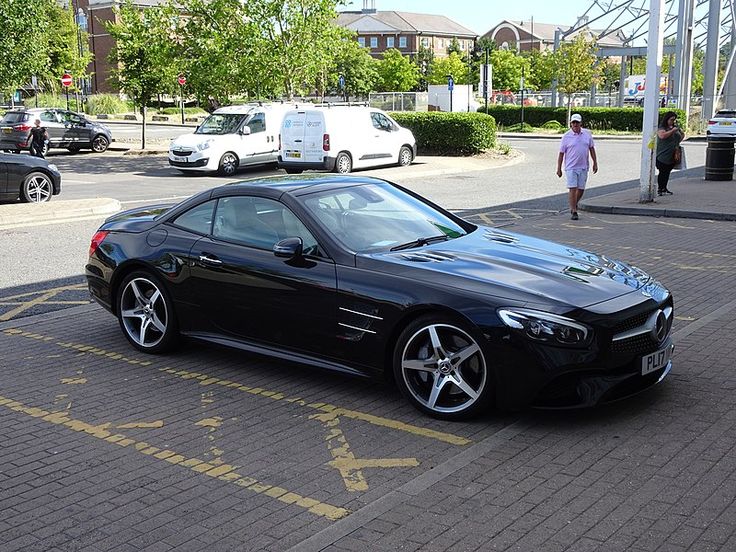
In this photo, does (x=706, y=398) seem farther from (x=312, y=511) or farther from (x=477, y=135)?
(x=477, y=135)

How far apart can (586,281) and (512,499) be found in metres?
1.83

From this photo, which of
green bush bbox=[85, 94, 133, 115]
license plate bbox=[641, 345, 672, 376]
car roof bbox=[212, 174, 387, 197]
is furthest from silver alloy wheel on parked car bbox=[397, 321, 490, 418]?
green bush bbox=[85, 94, 133, 115]

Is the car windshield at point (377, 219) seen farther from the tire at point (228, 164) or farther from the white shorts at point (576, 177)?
the tire at point (228, 164)

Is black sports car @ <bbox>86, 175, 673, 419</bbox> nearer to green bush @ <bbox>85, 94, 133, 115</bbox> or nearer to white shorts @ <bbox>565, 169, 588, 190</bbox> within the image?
white shorts @ <bbox>565, 169, 588, 190</bbox>

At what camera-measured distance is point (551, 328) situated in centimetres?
510

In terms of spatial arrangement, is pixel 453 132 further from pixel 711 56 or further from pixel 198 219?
pixel 198 219

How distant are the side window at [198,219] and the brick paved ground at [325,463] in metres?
1.03

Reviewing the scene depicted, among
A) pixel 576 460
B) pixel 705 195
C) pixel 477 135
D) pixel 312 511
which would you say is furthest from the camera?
pixel 477 135

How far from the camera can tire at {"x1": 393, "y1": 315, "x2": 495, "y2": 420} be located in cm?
531

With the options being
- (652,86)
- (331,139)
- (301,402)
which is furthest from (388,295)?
(331,139)

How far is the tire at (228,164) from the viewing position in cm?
2548

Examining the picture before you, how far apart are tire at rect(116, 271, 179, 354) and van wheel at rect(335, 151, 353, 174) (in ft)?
57.2

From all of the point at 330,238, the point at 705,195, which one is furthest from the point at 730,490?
the point at 705,195

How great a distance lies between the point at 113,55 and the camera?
3334 cm
